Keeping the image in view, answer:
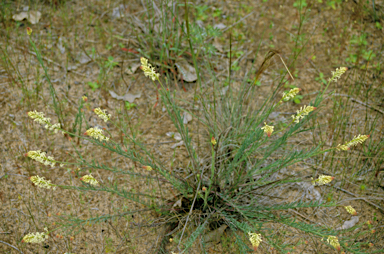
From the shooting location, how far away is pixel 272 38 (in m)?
3.07

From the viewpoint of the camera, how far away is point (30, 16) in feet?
9.70

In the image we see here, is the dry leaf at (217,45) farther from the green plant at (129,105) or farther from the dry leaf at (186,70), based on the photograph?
the green plant at (129,105)

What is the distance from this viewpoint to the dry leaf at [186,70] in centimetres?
273

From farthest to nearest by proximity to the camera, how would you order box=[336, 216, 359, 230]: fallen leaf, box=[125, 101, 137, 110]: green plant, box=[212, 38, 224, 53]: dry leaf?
box=[212, 38, 224, 53]: dry leaf
box=[125, 101, 137, 110]: green plant
box=[336, 216, 359, 230]: fallen leaf

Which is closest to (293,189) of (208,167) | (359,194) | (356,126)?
(359,194)

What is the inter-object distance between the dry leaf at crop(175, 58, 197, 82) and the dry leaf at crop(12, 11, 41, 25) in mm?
1495

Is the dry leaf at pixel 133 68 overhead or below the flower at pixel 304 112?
below

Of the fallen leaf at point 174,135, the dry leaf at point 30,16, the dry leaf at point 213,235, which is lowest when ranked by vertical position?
the dry leaf at point 213,235

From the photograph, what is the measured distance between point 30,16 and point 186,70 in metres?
1.66

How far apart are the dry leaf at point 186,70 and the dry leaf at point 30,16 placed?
1495 millimetres

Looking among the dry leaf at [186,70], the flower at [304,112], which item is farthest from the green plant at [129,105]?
the flower at [304,112]

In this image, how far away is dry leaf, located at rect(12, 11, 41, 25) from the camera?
2.88 metres

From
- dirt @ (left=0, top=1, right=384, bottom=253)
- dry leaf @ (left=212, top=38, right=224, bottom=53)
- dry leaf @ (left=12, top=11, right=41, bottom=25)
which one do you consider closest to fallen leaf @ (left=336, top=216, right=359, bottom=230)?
dirt @ (left=0, top=1, right=384, bottom=253)

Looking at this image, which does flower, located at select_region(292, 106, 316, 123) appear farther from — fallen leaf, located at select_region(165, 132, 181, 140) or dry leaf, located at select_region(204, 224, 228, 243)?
fallen leaf, located at select_region(165, 132, 181, 140)
